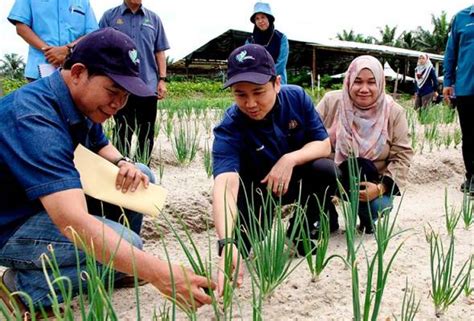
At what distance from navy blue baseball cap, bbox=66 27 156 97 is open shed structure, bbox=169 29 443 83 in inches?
630

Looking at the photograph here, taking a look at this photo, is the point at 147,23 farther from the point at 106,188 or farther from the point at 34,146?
the point at 34,146

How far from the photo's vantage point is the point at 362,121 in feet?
7.77

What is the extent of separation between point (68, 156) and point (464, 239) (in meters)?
1.60

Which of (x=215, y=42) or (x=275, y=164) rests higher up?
(x=215, y=42)

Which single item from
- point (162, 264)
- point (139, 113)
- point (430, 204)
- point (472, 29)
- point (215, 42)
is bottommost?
point (430, 204)

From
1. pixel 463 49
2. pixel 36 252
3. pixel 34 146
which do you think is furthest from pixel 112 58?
pixel 463 49

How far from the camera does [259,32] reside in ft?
13.0

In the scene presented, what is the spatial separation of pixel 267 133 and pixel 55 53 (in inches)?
49.0

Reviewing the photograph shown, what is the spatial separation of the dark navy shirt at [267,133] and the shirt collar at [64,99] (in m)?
0.59

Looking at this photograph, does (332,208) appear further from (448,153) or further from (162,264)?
(448,153)

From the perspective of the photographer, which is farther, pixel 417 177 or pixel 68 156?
pixel 417 177

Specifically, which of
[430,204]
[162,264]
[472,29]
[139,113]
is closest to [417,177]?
[430,204]

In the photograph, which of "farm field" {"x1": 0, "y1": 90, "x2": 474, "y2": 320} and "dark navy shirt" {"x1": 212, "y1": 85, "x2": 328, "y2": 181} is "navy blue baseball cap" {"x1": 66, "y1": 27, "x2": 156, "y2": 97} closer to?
"farm field" {"x1": 0, "y1": 90, "x2": 474, "y2": 320}

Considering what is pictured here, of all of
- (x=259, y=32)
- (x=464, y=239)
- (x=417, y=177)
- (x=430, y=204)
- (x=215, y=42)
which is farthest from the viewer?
(x=215, y=42)
